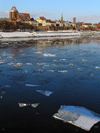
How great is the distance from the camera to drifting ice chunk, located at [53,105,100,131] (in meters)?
3.72

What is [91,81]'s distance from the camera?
6609 mm

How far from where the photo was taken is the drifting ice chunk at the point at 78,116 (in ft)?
12.2

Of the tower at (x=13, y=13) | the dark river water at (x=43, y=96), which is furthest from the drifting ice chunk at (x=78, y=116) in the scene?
the tower at (x=13, y=13)

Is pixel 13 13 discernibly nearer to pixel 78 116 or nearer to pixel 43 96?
pixel 43 96

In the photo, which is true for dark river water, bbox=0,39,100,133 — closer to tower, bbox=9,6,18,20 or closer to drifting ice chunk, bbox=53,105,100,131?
drifting ice chunk, bbox=53,105,100,131

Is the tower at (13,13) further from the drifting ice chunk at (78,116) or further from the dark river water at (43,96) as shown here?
the drifting ice chunk at (78,116)

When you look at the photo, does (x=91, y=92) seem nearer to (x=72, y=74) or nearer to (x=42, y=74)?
(x=72, y=74)

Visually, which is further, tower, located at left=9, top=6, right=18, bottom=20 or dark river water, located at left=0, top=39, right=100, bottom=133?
tower, located at left=9, top=6, right=18, bottom=20

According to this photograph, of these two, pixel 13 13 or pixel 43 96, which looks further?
pixel 13 13

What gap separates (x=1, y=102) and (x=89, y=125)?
2439 millimetres

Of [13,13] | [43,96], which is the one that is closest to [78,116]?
[43,96]

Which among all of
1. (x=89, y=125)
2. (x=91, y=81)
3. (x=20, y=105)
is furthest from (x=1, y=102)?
(x=91, y=81)

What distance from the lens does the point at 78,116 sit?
158 inches

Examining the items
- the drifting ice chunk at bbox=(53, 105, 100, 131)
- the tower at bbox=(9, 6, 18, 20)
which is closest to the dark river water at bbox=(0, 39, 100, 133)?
the drifting ice chunk at bbox=(53, 105, 100, 131)
